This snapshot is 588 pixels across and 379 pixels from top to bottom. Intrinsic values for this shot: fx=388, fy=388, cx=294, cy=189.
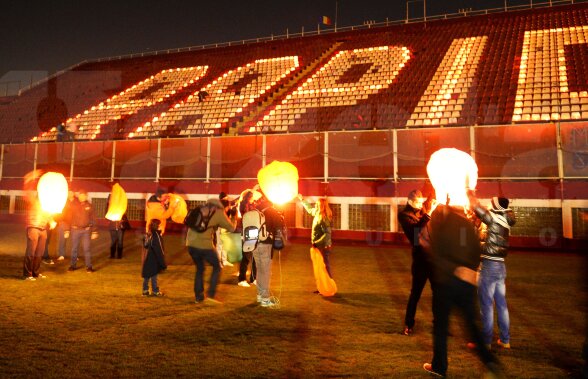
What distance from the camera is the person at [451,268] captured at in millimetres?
3174

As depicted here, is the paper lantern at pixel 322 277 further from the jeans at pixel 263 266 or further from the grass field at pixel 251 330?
the jeans at pixel 263 266

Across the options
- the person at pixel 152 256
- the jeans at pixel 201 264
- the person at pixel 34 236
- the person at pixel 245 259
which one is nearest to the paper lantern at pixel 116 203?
the person at pixel 34 236

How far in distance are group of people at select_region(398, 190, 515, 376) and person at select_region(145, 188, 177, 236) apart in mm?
3785

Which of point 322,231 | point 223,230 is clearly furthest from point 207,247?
point 223,230

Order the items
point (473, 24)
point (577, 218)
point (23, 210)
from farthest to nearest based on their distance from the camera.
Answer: point (473, 24) < point (23, 210) < point (577, 218)

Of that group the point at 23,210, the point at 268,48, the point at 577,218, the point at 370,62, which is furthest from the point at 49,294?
the point at 268,48

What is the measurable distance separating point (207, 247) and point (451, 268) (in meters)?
3.41

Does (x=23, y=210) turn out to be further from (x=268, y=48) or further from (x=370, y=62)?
(x=370, y=62)

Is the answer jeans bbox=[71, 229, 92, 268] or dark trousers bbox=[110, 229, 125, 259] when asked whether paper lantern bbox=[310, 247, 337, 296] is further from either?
dark trousers bbox=[110, 229, 125, 259]

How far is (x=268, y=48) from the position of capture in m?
24.7

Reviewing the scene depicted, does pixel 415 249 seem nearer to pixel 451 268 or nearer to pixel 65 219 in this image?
pixel 451 268

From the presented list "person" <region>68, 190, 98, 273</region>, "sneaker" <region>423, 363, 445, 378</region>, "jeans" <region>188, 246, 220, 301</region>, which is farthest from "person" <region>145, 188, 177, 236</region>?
"sneaker" <region>423, 363, 445, 378</region>

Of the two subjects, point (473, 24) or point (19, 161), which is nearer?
point (19, 161)

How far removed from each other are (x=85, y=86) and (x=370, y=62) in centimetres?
1852
